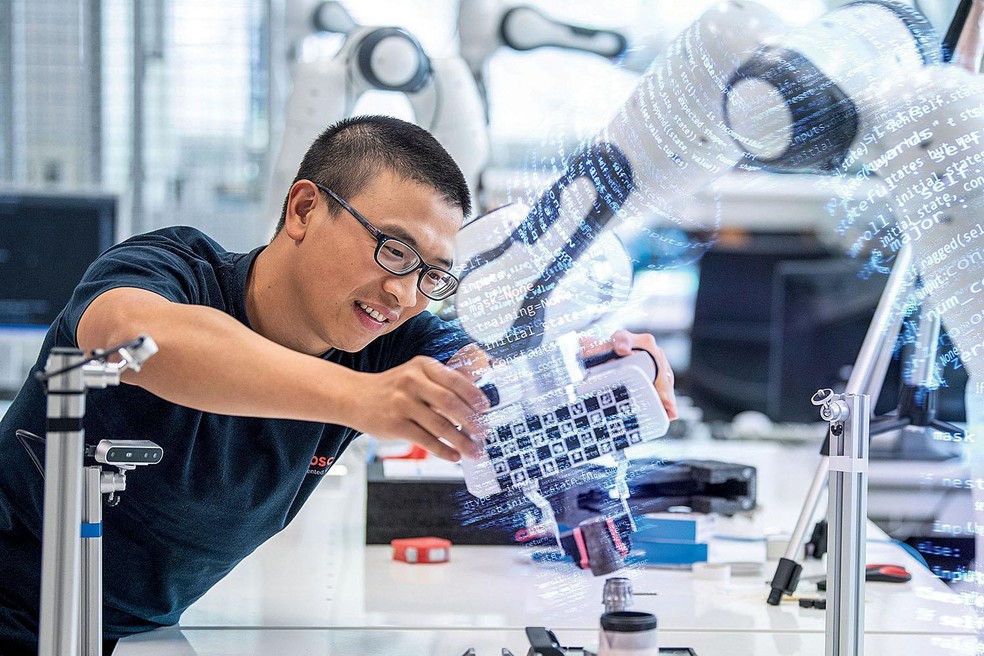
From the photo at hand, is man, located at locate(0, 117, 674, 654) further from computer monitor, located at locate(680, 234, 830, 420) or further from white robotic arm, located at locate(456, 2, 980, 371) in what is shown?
computer monitor, located at locate(680, 234, 830, 420)

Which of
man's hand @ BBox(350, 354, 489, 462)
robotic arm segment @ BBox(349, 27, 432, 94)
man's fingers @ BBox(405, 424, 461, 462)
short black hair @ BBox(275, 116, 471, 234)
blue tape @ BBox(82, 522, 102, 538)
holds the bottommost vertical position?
blue tape @ BBox(82, 522, 102, 538)

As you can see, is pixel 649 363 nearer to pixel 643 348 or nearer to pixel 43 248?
pixel 643 348

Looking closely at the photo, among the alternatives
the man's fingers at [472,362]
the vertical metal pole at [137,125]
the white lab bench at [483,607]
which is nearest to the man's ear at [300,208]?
the man's fingers at [472,362]

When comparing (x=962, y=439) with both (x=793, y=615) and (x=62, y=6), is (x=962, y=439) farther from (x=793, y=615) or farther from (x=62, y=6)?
(x=62, y=6)

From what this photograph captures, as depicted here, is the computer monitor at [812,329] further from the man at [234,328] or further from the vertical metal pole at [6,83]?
the vertical metal pole at [6,83]

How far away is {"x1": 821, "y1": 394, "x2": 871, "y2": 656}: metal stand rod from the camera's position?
0.97m

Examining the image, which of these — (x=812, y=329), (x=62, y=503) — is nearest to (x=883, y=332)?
(x=62, y=503)

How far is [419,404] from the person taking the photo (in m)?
0.81

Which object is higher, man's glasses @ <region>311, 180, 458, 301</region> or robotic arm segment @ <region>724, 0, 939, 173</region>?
robotic arm segment @ <region>724, 0, 939, 173</region>

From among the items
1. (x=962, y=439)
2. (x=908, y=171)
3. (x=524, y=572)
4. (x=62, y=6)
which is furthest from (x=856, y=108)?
(x=62, y=6)

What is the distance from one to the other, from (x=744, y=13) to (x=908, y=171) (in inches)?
9.7

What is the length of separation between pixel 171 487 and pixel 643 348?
56 cm

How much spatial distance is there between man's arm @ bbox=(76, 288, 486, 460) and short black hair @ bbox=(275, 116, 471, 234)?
315mm

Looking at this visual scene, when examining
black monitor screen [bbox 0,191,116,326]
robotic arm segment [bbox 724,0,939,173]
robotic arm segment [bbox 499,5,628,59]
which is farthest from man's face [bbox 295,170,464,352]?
black monitor screen [bbox 0,191,116,326]
